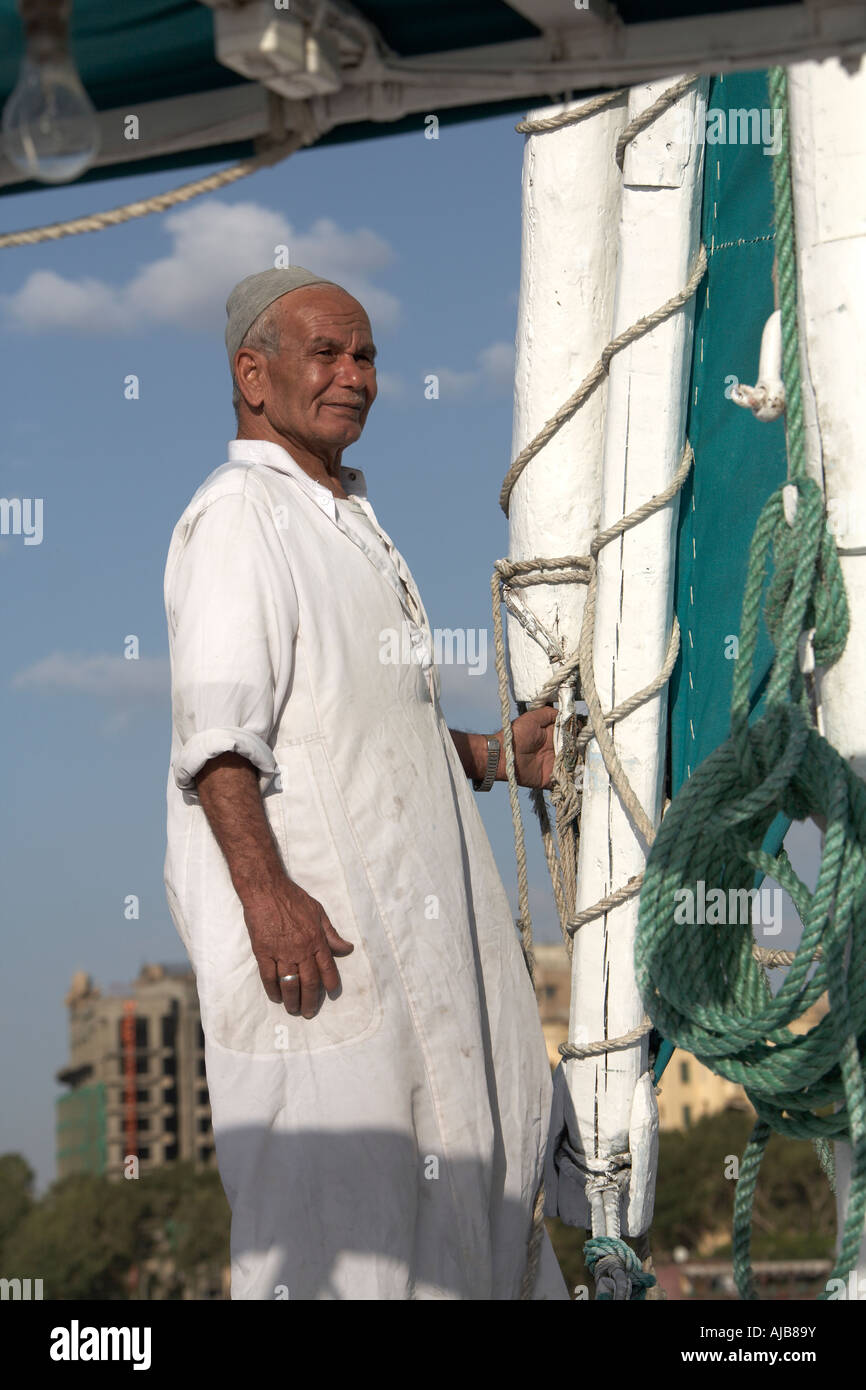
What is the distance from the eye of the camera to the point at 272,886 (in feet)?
10.8

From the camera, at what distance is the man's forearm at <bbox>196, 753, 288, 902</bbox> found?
3.30 m

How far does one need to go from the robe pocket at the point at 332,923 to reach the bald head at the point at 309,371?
2.42ft

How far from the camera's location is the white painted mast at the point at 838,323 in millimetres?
2781

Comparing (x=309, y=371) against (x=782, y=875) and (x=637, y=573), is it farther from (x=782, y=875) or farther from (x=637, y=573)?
(x=782, y=875)

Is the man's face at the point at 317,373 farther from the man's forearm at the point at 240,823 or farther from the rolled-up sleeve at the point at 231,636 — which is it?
the man's forearm at the point at 240,823

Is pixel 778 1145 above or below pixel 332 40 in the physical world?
below

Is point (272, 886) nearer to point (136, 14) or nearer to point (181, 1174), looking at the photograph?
point (136, 14)

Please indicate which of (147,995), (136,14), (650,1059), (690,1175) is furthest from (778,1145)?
(136,14)

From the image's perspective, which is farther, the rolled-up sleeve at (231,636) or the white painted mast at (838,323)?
the rolled-up sleeve at (231,636)

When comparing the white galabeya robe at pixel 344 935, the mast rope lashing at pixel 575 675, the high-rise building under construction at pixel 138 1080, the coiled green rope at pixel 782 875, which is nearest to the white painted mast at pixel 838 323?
the coiled green rope at pixel 782 875

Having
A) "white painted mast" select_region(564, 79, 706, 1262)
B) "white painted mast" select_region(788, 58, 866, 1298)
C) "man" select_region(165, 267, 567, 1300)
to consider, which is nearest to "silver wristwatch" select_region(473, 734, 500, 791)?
"white painted mast" select_region(564, 79, 706, 1262)

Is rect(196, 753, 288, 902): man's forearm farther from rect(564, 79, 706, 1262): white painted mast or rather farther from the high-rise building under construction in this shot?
the high-rise building under construction

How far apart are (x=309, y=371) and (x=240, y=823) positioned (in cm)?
104

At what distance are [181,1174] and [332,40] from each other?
47.6 metres
